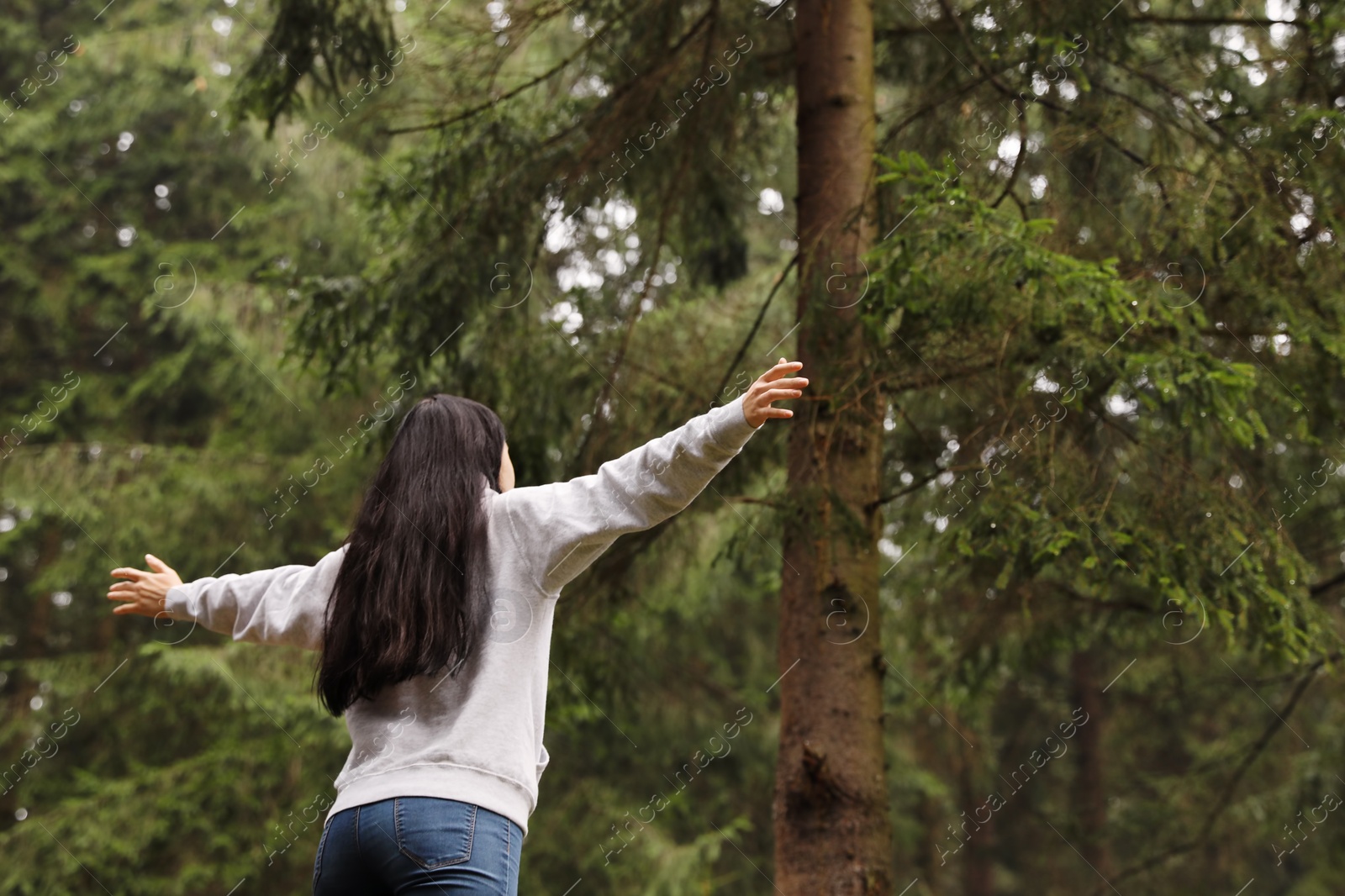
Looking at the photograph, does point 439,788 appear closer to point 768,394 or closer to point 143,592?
point 768,394

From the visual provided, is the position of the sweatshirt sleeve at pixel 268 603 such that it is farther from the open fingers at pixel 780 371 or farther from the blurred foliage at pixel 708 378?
the blurred foliage at pixel 708 378

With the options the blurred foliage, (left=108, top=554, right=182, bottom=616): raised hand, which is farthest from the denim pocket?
the blurred foliage

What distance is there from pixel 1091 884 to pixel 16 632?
525 inches

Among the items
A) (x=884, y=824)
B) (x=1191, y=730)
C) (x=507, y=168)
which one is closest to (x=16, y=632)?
(x=507, y=168)

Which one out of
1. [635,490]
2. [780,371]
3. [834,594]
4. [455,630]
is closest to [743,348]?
[834,594]

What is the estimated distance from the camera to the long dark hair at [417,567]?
2148 millimetres

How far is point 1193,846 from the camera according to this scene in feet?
27.3

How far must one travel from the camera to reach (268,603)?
8.02 ft

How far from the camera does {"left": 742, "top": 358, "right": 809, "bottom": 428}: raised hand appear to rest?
2104 millimetres

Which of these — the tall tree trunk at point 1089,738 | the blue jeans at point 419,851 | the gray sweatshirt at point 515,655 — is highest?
the gray sweatshirt at point 515,655

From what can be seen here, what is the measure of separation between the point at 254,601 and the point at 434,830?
78 cm

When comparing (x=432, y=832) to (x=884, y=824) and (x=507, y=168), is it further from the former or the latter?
(x=507, y=168)

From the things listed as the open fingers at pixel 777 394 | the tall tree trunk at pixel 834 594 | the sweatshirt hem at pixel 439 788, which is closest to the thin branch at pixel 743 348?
the tall tree trunk at pixel 834 594

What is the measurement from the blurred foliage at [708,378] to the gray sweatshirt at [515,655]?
1.83m
